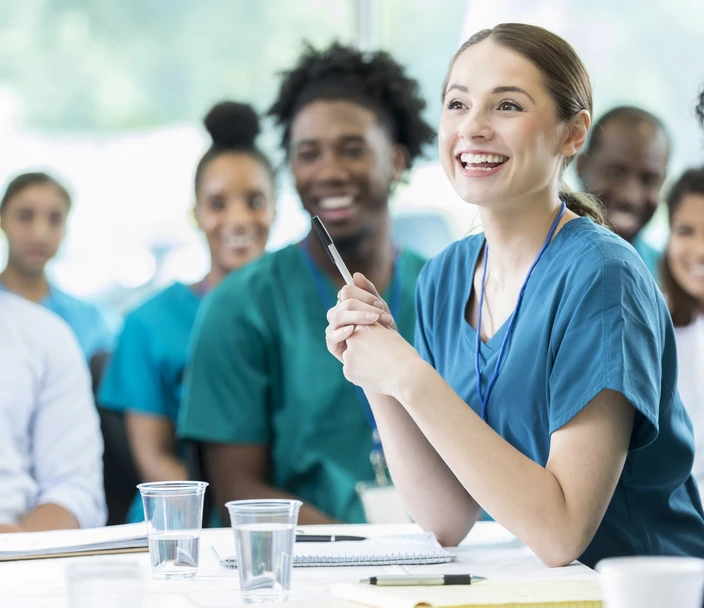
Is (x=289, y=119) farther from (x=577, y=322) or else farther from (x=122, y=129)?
(x=577, y=322)

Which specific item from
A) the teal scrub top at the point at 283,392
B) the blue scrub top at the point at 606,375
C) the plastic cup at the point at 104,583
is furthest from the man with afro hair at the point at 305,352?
the plastic cup at the point at 104,583

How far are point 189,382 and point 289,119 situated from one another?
70 cm

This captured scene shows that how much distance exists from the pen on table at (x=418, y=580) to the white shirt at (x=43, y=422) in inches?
44.1

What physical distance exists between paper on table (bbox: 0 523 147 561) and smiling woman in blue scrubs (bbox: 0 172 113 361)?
1.97 m

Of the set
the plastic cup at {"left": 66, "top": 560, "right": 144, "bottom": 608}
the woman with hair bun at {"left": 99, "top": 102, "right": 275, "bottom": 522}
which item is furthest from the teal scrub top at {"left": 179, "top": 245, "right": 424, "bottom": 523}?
the plastic cup at {"left": 66, "top": 560, "right": 144, "bottom": 608}

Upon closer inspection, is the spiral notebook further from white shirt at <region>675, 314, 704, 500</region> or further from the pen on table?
white shirt at <region>675, 314, 704, 500</region>

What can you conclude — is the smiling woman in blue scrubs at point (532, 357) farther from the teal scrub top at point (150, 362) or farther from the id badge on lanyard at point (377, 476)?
the teal scrub top at point (150, 362)

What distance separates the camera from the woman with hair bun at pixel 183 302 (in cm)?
268

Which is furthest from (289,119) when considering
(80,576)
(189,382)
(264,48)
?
(80,576)

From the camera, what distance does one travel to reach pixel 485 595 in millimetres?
859

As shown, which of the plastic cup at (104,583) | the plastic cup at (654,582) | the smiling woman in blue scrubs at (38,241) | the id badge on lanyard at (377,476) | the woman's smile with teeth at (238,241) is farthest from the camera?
the smiling woman in blue scrubs at (38,241)

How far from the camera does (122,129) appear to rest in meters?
3.56

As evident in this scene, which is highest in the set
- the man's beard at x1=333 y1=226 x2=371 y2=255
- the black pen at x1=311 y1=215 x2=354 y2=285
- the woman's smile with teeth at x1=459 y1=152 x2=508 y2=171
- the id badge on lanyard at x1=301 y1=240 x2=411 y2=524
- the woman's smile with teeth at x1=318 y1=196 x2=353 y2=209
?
the woman's smile with teeth at x1=318 y1=196 x2=353 y2=209

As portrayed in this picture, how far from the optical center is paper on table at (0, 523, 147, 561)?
1.16 metres
